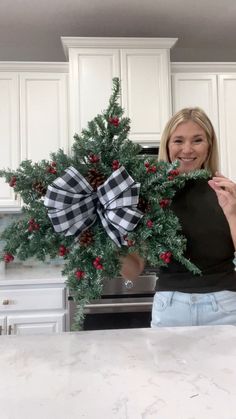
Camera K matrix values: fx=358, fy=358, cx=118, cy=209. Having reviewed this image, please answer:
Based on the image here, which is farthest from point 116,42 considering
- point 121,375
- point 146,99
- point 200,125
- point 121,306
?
point 121,375

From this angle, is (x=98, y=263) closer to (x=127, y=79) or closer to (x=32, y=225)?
(x=32, y=225)

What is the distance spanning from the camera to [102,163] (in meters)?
0.69

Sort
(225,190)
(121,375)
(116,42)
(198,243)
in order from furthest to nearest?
(116,42) < (198,243) < (225,190) < (121,375)

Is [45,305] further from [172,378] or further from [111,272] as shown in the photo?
[172,378]

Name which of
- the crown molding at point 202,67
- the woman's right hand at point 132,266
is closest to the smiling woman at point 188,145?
the woman's right hand at point 132,266

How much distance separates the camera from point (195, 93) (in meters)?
2.36

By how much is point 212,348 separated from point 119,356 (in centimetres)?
16

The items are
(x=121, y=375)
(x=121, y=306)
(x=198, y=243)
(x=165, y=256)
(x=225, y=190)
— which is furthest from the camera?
(x=121, y=306)

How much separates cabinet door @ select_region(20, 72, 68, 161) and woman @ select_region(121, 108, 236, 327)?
1.35 m

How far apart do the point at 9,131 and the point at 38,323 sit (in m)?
1.19

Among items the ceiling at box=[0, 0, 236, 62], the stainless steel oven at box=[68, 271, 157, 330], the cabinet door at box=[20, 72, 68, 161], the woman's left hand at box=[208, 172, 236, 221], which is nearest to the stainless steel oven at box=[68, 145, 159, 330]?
the stainless steel oven at box=[68, 271, 157, 330]

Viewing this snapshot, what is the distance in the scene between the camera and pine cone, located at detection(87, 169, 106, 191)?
2.25 ft

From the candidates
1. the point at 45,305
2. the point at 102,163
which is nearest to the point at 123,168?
the point at 102,163

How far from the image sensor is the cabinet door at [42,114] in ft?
7.46
